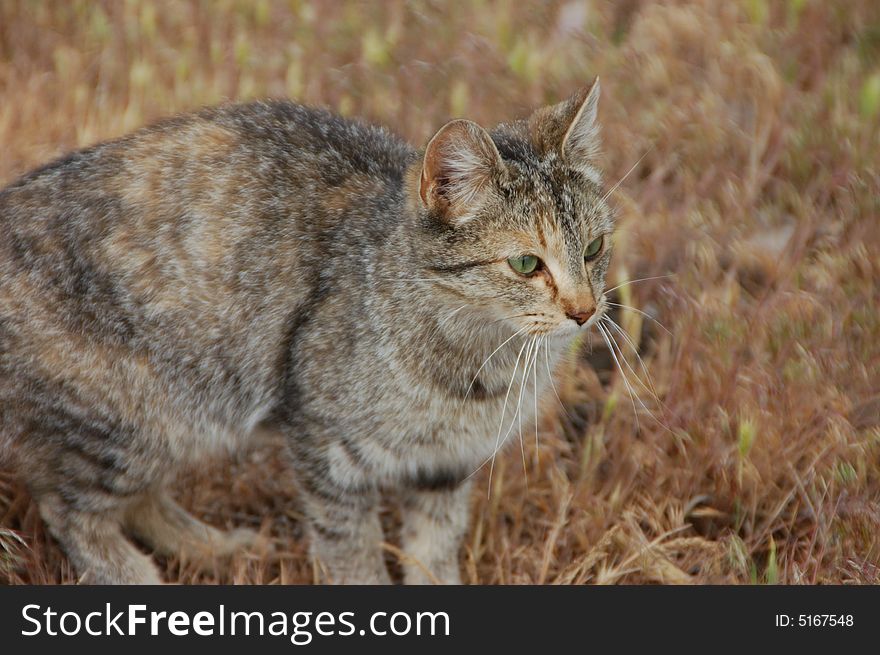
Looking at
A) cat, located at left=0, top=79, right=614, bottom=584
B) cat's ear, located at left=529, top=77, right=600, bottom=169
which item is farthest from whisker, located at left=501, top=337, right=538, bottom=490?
cat's ear, located at left=529, top=77, right=600, bottom=169

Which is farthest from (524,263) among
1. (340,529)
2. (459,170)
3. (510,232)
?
(340,529)

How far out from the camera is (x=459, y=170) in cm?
305

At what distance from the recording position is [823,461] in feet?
12.1

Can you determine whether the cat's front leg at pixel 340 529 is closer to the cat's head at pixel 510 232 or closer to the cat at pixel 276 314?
the cat at pixel 276 314

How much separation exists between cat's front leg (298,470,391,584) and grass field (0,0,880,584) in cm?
24

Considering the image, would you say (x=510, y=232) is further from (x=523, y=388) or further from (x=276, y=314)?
(x=276, y=314)

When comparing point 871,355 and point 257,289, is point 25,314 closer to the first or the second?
point 257,289

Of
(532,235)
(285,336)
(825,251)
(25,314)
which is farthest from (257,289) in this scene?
(825,251)

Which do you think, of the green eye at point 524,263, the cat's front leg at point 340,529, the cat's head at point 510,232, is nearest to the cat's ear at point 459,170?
the cat's head at point 510,232

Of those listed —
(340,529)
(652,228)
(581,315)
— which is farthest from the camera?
(652,228)

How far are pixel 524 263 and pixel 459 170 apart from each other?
32 centimetres

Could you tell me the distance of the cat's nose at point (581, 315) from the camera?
3.04 meters

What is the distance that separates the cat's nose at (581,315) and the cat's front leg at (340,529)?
928mm

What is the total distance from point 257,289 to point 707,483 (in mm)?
1705
